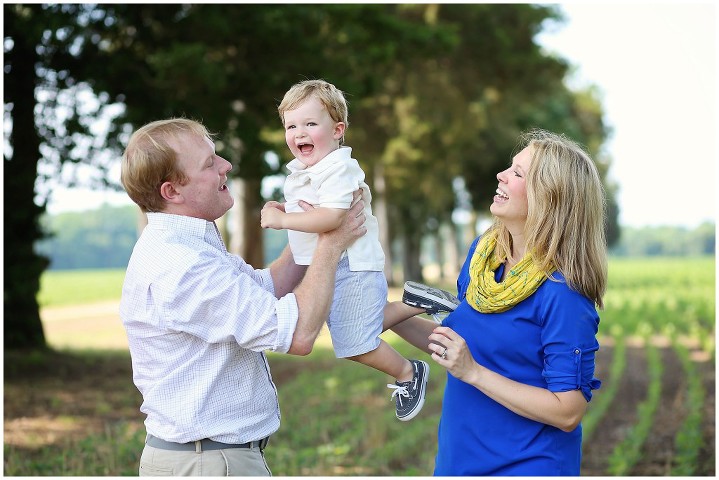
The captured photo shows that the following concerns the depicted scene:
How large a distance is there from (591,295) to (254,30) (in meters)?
9.01

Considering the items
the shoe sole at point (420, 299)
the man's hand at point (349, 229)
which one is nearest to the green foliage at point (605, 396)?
the shoe sole at point (420, 299)

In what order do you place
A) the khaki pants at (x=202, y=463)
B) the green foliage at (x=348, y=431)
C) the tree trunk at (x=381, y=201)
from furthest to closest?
1. the tree trunk at (x=381, y=201)
2. the green foliage at (x=348, y=431)
3. the khaki pants at (x=202, y=463)

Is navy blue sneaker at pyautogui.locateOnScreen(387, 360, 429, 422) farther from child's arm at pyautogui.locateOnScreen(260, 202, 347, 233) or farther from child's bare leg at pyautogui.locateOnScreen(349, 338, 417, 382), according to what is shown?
child's arm at pyautogui.locateOnScreen(260, 202, 347, 233)

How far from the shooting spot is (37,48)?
10.4 meters

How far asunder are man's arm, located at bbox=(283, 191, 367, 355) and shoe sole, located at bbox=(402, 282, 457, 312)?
357 mm

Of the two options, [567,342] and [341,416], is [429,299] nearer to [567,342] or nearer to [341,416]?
[567,342]

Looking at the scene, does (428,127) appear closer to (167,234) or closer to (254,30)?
(254,30)

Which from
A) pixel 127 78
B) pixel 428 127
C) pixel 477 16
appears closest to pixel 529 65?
pixel 477 16

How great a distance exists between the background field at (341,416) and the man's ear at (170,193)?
3.84 metres

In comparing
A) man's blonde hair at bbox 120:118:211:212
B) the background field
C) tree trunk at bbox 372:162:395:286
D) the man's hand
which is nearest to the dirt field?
the background field

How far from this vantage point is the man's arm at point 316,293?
2.76 metres

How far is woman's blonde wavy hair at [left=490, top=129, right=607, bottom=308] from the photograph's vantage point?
109 inches

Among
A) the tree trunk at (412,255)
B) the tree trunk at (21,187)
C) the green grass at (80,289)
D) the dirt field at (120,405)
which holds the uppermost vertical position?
the tree trunk at (21,187)

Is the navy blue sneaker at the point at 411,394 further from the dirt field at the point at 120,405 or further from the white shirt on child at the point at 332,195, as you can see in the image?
the dirt field at the point at 120,405
